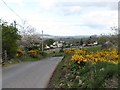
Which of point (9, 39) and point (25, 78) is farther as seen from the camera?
point (9, 39)

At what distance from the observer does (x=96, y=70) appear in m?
12.7

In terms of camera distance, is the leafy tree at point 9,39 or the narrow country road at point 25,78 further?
the leafy tree at point 9,39

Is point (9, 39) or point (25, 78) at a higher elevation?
point (9, 39)

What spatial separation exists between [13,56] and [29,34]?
3748 centimetres

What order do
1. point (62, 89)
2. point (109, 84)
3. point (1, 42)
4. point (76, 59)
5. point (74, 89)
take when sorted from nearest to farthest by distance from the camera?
point (109, 84)
point (74, 89)
point (62, 89)
point (76, 59)
point (1, 42)

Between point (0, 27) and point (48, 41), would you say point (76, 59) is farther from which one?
point (48, 41)

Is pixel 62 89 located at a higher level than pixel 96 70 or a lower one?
lower

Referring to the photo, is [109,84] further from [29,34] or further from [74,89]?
[29,34]

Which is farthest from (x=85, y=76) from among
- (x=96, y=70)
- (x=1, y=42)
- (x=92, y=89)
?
(x=1, y=42)

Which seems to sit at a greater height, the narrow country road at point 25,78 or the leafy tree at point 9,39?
the leafy tree at point 9,39

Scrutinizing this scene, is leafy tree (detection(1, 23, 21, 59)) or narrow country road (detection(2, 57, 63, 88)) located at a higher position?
leafy tree (detection(1, 23, 21, 59))

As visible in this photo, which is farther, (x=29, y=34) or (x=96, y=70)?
(x=29, y=34)

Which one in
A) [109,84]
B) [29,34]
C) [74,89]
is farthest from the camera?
[29,34]

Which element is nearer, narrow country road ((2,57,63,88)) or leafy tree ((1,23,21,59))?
narrow country road ((2,57,63,88))
